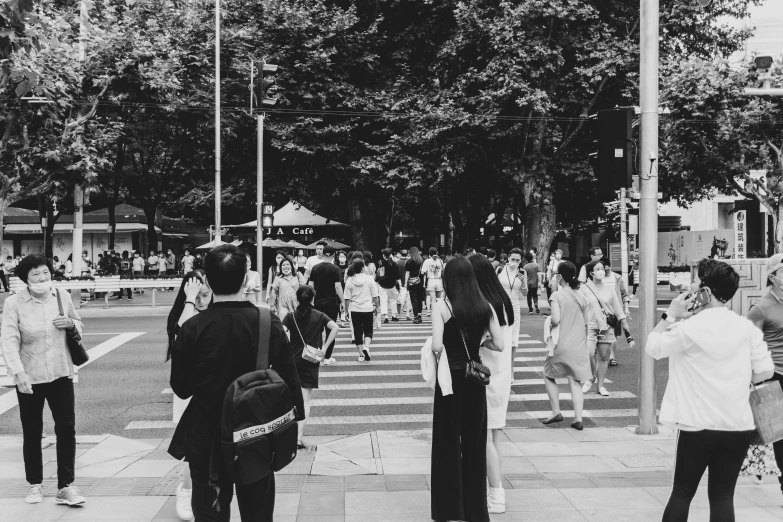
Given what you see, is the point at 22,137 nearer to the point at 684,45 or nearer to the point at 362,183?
the point at 362,183

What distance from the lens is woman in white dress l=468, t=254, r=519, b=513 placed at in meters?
5.12

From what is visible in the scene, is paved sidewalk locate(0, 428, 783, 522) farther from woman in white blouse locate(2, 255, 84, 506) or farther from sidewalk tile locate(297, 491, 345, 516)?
woman in white blouse locate(2, 255, 84, 506)

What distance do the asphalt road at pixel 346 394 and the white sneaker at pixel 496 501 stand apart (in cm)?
312

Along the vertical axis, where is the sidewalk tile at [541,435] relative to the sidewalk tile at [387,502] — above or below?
below

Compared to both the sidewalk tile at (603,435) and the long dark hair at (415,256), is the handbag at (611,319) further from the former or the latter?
the long dark hair at (415,256)

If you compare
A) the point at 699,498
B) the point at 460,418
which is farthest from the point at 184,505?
the point at 699,498

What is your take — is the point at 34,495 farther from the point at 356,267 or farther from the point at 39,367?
the point at 356,267

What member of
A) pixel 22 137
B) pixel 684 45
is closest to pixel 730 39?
pixel 684 45

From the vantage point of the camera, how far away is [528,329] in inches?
675

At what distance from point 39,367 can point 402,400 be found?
5.14 metres

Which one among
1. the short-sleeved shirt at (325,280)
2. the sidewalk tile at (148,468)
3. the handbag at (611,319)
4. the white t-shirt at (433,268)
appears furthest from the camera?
the white t-shirt at (433,268)

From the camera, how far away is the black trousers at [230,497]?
369cm

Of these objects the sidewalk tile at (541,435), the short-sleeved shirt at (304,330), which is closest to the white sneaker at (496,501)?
the sidewalk tile at (541,435)

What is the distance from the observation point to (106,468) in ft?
21.5
